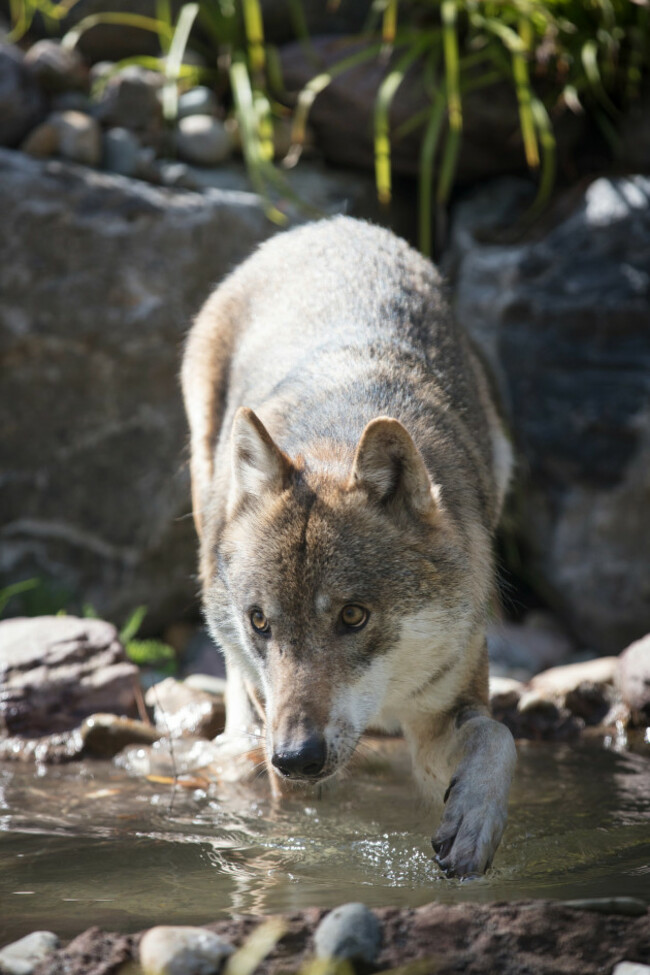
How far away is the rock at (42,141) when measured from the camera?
795 centimetres

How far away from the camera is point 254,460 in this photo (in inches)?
175

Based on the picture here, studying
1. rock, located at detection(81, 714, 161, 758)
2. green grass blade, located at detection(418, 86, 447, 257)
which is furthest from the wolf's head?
green grass blade, located at detection(418, 86, 447, 257)

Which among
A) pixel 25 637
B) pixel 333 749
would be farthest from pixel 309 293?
pixel 333 749

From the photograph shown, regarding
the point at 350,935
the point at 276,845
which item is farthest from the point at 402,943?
the point at 276,845

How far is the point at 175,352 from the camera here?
8047 millimetres

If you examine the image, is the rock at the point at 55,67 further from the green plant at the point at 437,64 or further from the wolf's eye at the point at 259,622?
the wolf's eye at the point at 259,622

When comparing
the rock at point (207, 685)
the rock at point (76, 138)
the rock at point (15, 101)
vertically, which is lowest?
the rock at point (207, 685)

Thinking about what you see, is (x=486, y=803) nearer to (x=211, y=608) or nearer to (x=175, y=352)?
(x=211, y=608)

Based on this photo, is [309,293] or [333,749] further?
[309,293]

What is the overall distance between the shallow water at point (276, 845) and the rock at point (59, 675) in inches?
13.0

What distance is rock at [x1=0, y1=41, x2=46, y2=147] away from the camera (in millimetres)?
7977

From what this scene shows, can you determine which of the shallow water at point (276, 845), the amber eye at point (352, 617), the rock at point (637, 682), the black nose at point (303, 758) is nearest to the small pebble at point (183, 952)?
the shallow water at point (276, 845)

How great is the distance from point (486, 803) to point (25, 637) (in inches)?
123

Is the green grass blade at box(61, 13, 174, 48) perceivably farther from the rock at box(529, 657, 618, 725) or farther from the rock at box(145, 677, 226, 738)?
the rock at box(529, 657, 618, 725)
